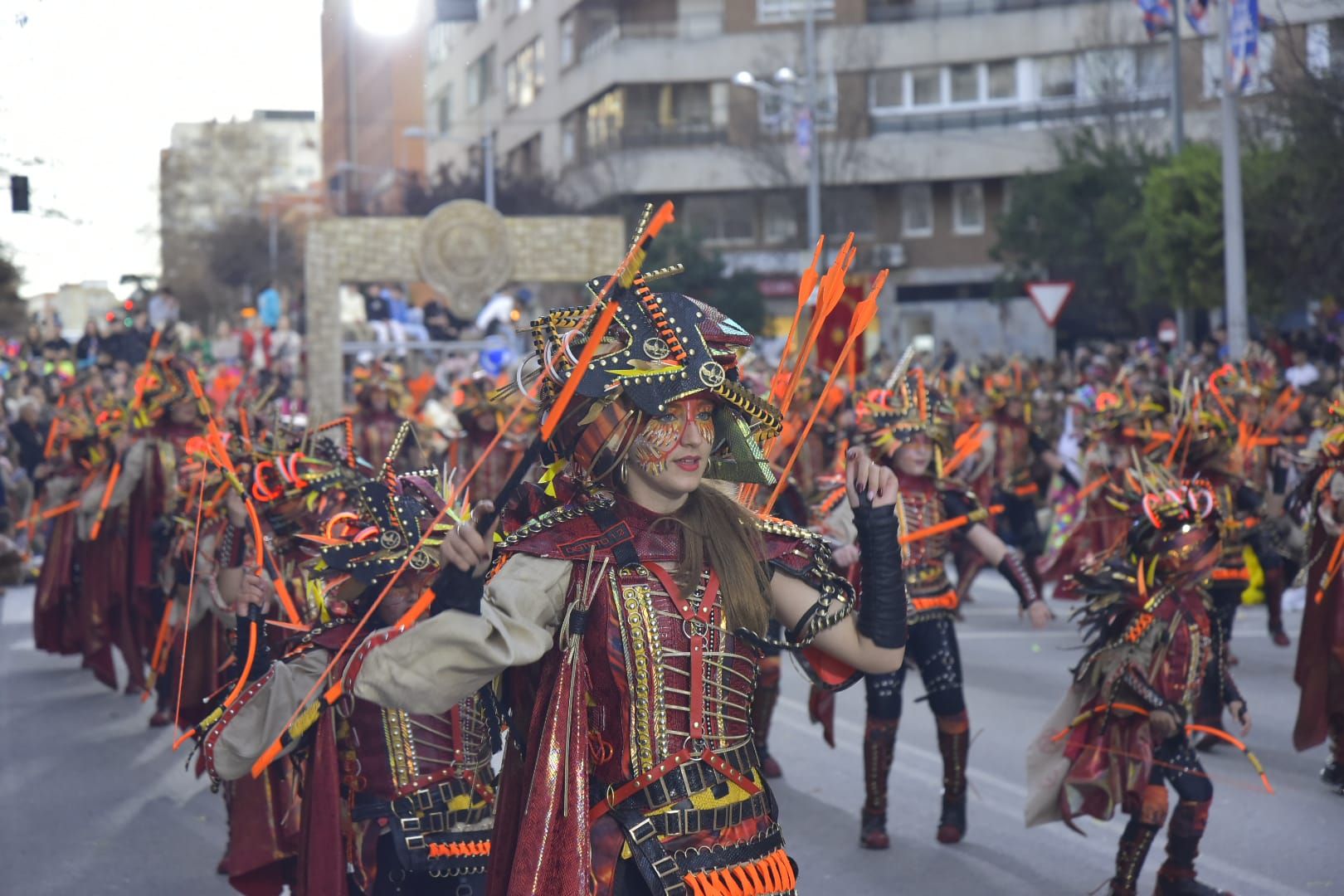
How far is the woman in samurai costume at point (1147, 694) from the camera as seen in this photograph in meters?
6.97

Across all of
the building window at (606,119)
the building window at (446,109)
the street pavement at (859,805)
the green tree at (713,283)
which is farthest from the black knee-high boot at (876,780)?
the building window at (446,109)

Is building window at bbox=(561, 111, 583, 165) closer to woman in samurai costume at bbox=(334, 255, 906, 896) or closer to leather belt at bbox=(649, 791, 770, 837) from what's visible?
woman in samurai costume at bbox=(334, 255, 906, 896)

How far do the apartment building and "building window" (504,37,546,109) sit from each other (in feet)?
16.7

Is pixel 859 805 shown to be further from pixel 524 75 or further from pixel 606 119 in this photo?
pixel 524 75

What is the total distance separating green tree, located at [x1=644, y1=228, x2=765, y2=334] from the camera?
4426 centimetres

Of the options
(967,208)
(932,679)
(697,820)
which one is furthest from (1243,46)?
(967,208)

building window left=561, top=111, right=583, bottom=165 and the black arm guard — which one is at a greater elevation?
building window left=561, top=111, right=583, bottom=165

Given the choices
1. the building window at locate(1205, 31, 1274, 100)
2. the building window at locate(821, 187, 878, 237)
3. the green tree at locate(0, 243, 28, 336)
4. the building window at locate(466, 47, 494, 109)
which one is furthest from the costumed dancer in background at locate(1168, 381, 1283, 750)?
the building window at locate(466, 47, 494, 109)

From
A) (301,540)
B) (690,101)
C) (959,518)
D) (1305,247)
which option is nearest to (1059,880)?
(959,518)

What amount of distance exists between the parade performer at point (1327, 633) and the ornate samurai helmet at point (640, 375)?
19.4 feet

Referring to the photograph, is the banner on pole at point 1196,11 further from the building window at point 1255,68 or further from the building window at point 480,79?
the building window at point 480,79

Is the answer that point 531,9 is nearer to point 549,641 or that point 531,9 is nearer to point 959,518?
point 959,518

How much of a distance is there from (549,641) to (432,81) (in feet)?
255

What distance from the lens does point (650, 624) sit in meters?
4.19
